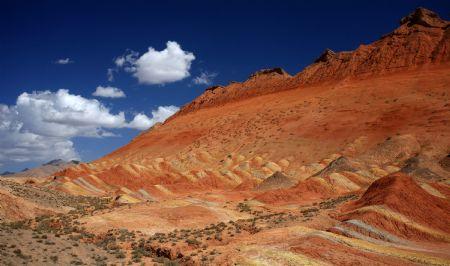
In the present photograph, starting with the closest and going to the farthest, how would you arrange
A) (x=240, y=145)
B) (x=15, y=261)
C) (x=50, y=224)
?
(x=15, y=261) → (x=50, y=224) → (x=240, y=145)

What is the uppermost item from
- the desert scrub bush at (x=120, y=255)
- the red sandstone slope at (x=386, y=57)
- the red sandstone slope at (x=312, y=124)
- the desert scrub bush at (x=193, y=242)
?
the red sandstone slope at (x=386, y=57)

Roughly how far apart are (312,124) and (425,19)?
3596 centimetres

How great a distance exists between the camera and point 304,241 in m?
17.4

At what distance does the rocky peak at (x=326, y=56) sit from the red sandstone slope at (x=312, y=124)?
0.28 m

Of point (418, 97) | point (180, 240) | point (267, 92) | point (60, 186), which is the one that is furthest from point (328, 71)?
point (180, 240)

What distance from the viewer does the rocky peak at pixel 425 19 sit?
79.3m

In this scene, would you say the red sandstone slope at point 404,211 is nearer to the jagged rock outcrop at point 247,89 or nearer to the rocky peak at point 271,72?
the jagged rock outcrop at point 247,89

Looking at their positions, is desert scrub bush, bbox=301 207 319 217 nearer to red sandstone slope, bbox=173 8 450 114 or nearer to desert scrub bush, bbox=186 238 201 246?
desert scrub bush, bbox=186 238 201 246

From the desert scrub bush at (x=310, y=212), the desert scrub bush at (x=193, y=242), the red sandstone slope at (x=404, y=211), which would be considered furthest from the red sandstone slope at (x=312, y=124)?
the desert scrub bush at (x=193, y=242)

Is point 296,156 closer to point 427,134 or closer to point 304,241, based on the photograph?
point 427,134

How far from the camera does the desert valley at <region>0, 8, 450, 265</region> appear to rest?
1883cm

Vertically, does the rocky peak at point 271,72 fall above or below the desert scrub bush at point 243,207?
above

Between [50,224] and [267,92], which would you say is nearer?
[50,224]

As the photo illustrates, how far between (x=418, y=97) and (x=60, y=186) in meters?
52.0
